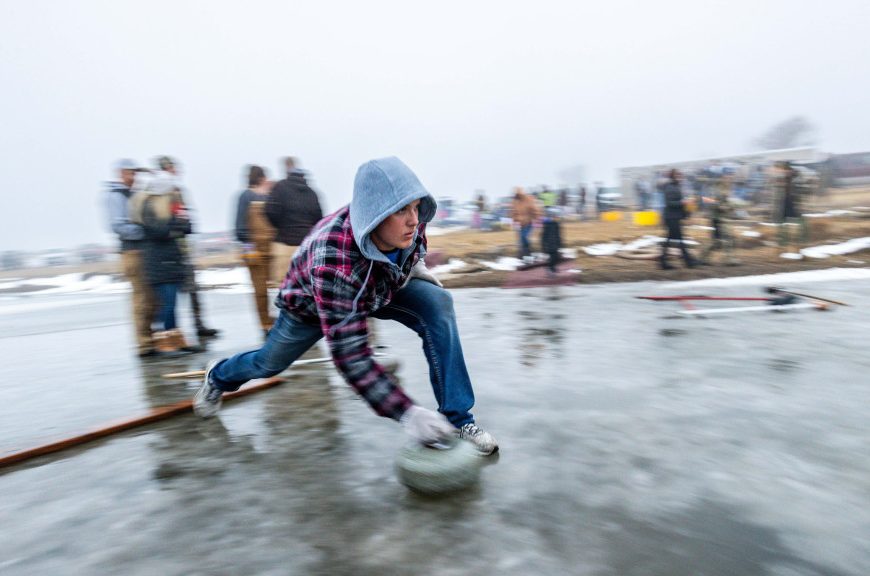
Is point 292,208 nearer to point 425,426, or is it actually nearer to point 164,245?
point 164,245

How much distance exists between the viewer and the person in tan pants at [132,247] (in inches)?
257

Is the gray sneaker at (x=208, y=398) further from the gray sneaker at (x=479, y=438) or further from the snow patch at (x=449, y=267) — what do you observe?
the snow patch at (x=449, y=267)

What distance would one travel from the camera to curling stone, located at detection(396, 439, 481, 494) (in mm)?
2713

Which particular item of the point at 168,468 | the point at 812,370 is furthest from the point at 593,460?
the point at 812,370

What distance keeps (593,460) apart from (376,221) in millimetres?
1573


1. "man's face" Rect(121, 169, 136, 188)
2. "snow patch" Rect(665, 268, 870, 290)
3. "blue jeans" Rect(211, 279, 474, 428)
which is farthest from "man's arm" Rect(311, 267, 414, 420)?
"snow patch" Rect(665, 268, 870, 290)

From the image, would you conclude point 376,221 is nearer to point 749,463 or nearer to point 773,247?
point 749,463

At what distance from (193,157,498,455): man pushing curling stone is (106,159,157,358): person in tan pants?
3.80m

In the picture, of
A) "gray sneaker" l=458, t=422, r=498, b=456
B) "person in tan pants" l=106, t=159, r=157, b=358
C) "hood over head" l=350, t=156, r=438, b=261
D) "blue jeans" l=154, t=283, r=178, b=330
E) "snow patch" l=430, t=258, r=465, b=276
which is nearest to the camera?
"hood over head" l=350, t=156, r=438, b=261

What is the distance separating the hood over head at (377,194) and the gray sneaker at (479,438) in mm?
1076

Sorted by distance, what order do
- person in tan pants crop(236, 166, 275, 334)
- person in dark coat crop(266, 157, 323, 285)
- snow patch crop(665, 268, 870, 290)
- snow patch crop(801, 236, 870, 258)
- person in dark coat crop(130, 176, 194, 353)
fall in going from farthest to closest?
1. snow patch crop(801, 236, 870, 258)
2. snow patch crop(665, 268, 870, 290)
3. person in tan pants crop(236, 166, 275, 334)
4. person in dark coat crop(266, 157, 323, 285)
5. person in dark coat crop(130, 176, 194, 353)

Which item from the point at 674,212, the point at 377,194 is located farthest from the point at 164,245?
the point at 674,212

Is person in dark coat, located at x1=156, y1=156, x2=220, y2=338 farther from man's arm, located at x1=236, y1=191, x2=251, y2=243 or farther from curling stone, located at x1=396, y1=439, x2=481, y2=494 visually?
curling stone, located at x1=396, y1=439, x2=481, y2=494

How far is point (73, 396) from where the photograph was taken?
5.18 m
